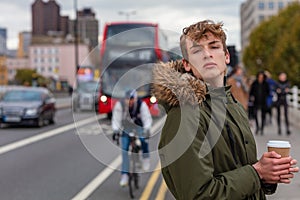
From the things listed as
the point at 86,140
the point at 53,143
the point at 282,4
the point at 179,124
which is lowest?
the point at 53,143

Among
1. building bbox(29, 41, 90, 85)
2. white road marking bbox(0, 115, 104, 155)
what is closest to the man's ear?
white road marking bbox(0, 115, 104, 155)

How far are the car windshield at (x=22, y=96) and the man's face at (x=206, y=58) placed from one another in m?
20.5

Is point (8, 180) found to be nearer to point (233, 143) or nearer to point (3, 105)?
point (233, 143)

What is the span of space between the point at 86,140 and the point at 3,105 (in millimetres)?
17550

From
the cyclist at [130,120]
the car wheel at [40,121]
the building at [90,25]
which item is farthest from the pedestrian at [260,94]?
the car wheel at [40,121]

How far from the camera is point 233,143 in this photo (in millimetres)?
2459

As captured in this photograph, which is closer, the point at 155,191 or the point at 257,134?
the point at 155,191

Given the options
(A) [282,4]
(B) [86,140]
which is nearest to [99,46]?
(B) [86,140]

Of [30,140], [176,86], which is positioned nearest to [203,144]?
[176,86]

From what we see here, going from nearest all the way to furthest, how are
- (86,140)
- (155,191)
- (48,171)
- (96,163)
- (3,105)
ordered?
(86,140) → (155,191) → (48,171) → (96,163) → (3,105)

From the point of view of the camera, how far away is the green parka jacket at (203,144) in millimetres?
2295

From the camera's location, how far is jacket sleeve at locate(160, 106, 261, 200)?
2285 mm

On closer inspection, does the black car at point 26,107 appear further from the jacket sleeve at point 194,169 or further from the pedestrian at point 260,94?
the jacket sleeve at point 194,169

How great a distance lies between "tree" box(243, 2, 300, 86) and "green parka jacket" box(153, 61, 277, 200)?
37.7 m
